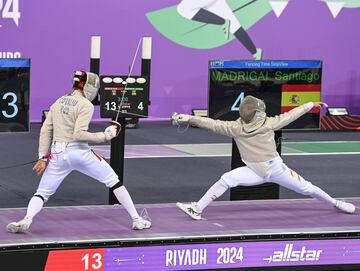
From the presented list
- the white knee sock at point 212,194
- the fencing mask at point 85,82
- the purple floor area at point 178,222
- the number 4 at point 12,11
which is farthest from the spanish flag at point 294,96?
the number 4 at point 12,11

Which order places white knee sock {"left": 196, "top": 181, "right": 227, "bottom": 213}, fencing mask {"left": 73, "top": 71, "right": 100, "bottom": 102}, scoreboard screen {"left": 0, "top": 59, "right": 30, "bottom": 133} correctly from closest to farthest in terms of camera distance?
fencing mask {"left": 73, "top": 71, "right": 100, "bottom": 102}, white knee sock {"left": 196, "top": 181, "right": 227, "bottom": 213}, scoreboard screen {"left": 0, "top": 59, "right": 30, "bottom": 133}

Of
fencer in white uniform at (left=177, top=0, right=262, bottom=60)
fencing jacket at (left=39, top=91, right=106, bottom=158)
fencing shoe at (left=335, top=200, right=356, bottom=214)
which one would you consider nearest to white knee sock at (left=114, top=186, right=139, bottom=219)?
fencing jacket at (left=39, top=91, right=106, bottom=158)

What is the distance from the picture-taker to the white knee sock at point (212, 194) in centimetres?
796

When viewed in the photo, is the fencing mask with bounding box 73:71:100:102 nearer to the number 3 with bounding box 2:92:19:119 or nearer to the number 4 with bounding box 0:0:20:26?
the number 3 with bounding box 2:92:19:119

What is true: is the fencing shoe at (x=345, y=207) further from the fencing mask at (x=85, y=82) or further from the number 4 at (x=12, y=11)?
the number 4 at (x=12, y=11)

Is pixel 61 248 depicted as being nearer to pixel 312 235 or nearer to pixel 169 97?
pixel 312 235

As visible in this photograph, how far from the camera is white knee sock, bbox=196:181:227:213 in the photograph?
26.1 ft

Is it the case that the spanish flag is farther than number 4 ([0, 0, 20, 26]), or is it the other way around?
number 4 ([0, 0, 20, 26])

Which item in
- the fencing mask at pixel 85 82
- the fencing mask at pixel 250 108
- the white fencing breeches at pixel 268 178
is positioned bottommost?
the white fencing breeches at pixel 268 178

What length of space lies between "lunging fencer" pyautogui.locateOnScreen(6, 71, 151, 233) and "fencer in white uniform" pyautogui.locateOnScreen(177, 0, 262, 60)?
7.57 m

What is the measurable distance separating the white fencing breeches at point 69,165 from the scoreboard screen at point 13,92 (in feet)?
3.90

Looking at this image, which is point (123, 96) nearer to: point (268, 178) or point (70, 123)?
point (70, 123)

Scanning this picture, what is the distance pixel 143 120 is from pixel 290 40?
2832 millimetres

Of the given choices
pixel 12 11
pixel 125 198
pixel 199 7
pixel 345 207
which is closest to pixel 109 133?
pixel 125 198
